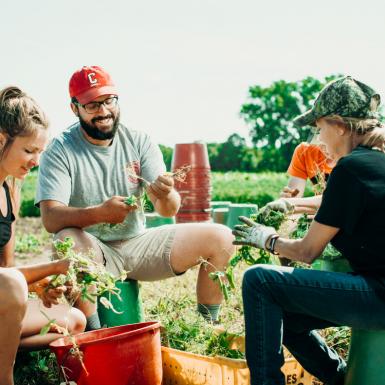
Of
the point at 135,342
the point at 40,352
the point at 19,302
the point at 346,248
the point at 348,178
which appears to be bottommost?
the point at 40,352

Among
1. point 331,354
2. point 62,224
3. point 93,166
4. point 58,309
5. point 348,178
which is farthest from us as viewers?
point 93,166

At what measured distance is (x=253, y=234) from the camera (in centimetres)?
263

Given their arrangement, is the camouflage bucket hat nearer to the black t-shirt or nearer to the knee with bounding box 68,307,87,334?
the black t-shirt

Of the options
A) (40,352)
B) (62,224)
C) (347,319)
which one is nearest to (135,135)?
(62,224)

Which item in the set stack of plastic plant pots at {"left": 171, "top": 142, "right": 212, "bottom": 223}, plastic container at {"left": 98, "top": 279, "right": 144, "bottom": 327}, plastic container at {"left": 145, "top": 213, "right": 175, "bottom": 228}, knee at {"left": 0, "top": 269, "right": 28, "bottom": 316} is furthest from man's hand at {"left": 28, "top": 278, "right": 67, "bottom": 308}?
stack of plastic plant pots at {"left": 171, "top": 142, "right": 212, "bottom": 223}

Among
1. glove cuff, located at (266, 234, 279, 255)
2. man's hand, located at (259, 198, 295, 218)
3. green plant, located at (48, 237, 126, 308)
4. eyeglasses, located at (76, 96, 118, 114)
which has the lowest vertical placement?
green plant, located at (48, 237, 126, 308)

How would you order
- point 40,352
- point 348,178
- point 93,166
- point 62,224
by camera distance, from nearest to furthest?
point 348,178 → point 40,352 → point 62,224 → point 93,166

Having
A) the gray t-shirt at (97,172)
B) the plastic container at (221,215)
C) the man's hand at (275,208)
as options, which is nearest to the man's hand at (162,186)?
the gray t-shirt at (97,172)

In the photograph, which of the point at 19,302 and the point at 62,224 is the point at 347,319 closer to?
the point at 19,302

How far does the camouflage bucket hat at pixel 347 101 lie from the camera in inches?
98.0

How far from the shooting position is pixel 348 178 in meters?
2.27

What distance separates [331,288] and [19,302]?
124 cm

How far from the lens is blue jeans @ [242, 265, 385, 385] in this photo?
226cm

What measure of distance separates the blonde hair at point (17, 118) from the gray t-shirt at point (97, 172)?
642 mm
